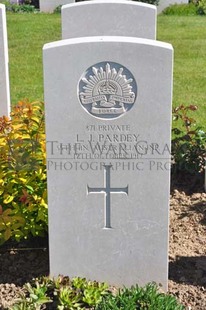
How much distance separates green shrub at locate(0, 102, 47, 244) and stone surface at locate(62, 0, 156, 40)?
1404 millimetres

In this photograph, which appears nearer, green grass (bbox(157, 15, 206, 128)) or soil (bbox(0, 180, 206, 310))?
soil (bbox(0, 180, 206, 310))

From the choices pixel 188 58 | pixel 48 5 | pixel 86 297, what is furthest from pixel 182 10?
pixel 86 297

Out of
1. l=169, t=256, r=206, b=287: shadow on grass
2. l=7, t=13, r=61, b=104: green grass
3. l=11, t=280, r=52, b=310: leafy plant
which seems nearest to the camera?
l=11, t=280, r=52, b=310: leafy plant

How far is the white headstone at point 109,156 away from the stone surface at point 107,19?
2112 mm

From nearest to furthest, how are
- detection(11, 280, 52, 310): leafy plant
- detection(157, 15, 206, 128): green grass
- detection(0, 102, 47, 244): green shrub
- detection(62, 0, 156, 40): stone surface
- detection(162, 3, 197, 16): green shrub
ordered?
detection(11, 280, 52, 310): leafy plant
detection(0, 102, 47, 244): green shrub
detection(62, 0, 156, 40): stone surface
detection(157, 15, 206, 128): green grass
detection(162, 3, 197, 16): green shrub

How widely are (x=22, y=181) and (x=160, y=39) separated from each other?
8755 millimetres

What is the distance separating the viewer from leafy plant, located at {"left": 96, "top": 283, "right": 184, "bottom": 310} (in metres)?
3.44

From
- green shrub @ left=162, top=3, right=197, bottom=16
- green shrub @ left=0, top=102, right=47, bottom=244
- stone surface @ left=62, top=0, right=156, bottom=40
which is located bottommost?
green shrub @ left=0, top=102, right=47, bottom=244

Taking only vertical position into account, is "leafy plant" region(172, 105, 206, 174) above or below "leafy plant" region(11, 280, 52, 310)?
above

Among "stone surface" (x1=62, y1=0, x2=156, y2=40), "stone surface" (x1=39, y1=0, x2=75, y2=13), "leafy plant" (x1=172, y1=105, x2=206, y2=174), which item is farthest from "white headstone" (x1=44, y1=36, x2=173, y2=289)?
"stone surface" (x1=39, y1=0, x2=75, y2=13)

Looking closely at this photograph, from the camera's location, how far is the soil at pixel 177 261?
3838 mm

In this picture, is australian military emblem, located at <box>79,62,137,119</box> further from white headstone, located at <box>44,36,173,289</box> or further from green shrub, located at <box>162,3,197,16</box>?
green shrub, located at <box>162,3,197,16</box>

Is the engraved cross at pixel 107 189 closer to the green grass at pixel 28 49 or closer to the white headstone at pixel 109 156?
the white headstone at pixel 109 156

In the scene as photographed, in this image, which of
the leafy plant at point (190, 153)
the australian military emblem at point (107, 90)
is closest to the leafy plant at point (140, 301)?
the australian military emblem at point (107, 90)
